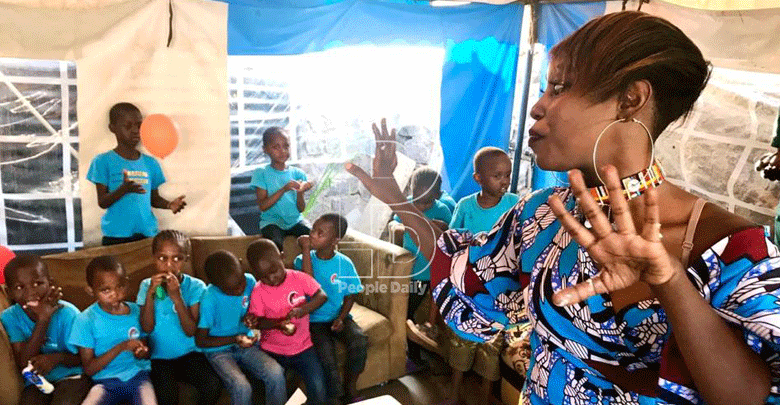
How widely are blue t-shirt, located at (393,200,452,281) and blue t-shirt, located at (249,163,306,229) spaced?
548mm

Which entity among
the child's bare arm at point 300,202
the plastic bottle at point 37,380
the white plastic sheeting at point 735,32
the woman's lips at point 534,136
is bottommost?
the plastic bottle at point 37,380

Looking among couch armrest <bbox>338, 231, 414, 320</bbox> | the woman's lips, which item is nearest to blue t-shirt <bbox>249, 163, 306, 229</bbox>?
couch armrest <bbox>338, 231, 414, 320</bbox>

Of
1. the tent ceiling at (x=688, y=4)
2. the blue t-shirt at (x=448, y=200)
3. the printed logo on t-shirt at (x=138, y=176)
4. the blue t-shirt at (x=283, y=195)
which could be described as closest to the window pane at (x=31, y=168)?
the printed logo on t-shirt at (x=138, y=176)

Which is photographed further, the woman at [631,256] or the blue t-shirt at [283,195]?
the blue t-shirt at [283,195]

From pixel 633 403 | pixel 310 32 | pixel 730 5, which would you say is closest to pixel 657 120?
pixel 633 403

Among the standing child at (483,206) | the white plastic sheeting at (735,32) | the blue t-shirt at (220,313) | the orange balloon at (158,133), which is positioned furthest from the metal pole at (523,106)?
the orange balloon at (158,133)

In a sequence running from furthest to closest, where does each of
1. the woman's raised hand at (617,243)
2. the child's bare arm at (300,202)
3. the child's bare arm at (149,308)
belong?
1. the child's bare arm at (300,202)
2. the child's bare arm at (149,308)
3. the woman's raised hand at (617,243)

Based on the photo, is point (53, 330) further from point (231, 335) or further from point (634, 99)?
point (634, 99)

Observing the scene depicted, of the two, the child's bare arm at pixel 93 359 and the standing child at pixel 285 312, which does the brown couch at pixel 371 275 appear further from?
the child's bare arm at pixel 93 359

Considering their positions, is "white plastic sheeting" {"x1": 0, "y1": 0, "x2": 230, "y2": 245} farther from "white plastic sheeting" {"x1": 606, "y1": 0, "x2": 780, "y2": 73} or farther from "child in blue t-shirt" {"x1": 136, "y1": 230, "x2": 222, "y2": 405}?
"white plastic sheeting" {"x1": 606, "y1": 0, "x2": 780, "y2": 73}

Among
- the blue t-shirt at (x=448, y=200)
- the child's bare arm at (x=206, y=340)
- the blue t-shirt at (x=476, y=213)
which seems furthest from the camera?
the blue t-shirt at (x=448, y=200)

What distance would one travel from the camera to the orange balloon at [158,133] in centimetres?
250

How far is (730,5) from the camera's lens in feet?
7.69

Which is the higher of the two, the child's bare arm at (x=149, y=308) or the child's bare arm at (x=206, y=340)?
the child's bare arm at (x=149, y=308)
